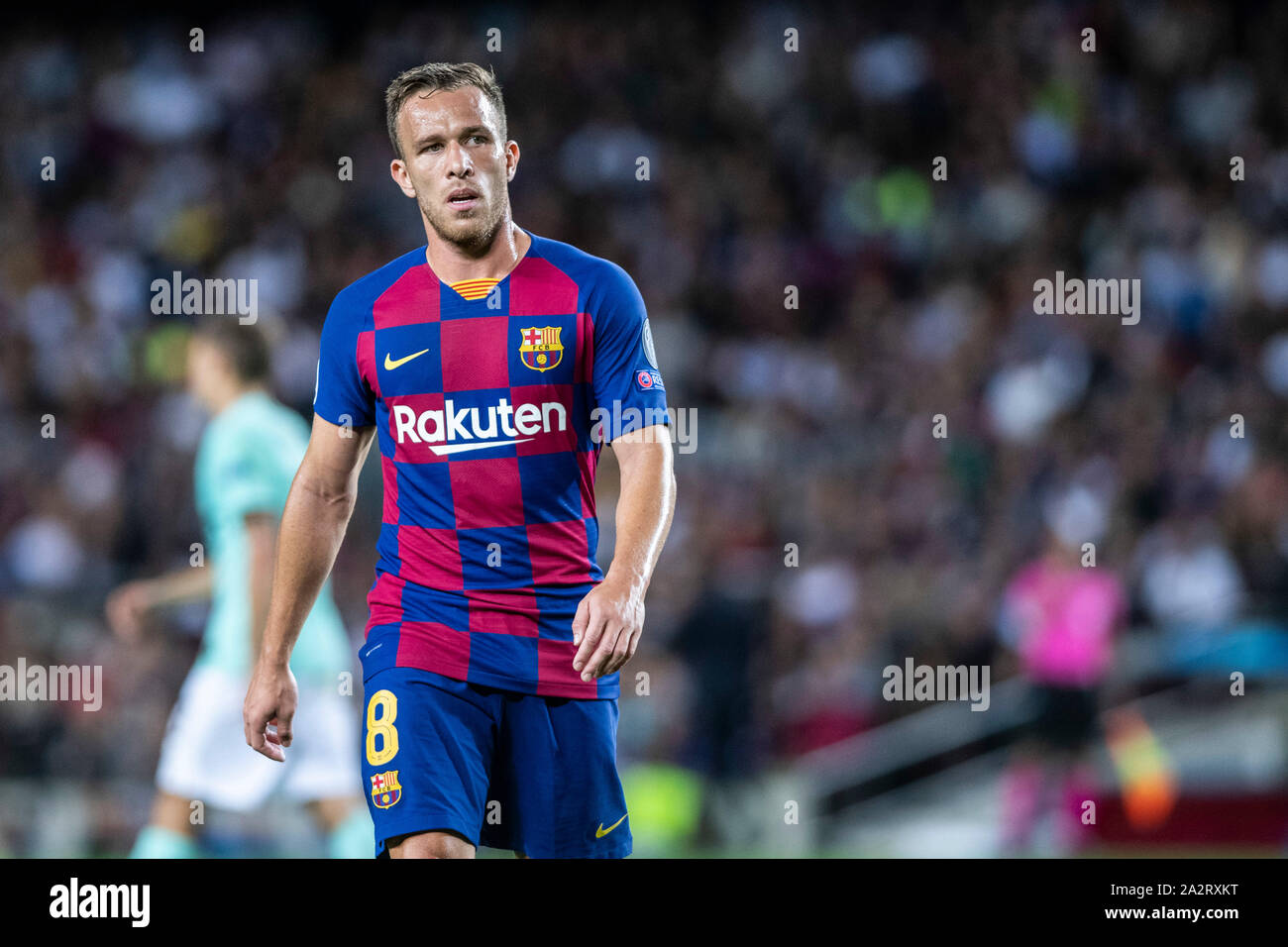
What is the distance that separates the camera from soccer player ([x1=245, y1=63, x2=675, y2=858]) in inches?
138

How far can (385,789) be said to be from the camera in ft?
11.2

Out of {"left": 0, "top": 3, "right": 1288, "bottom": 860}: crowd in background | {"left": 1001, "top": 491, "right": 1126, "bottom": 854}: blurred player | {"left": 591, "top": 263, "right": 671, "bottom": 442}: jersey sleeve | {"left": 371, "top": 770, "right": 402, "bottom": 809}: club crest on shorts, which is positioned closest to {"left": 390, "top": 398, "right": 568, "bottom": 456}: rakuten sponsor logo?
{"left": 591, "top": 263, "right": 671, "bottom": 442}: jersey sleeve

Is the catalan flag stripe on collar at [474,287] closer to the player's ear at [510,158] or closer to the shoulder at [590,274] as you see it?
the shoulder at [590,274]

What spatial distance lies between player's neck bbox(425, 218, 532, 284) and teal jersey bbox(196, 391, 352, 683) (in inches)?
82.2

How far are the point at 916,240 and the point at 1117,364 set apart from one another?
237cm

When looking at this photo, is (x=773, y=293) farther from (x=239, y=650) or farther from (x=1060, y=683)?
(x=239, y=650)

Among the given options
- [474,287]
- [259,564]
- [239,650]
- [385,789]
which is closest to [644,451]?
[474,287]

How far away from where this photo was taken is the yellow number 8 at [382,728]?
345cm

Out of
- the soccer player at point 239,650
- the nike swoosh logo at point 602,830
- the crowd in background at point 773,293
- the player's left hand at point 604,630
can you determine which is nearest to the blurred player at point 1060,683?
the crowd in background at point 773,293

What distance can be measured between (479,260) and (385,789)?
134 centimetres

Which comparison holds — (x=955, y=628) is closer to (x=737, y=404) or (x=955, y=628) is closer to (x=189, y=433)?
(x=737, y=404)

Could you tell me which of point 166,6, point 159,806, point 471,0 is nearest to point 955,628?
point 159,806

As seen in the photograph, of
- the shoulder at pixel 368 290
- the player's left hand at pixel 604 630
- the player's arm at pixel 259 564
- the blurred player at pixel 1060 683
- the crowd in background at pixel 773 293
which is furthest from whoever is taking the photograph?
the crowd in background at pixel 773 293

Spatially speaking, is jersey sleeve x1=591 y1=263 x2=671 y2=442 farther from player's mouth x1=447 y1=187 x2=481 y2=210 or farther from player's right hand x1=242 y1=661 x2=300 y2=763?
player's right hand x1=242 y1=661 x2=300 y2=763
